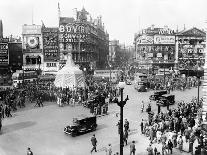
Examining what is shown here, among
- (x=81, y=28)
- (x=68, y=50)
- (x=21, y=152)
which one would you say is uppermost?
(x=81, y=28)

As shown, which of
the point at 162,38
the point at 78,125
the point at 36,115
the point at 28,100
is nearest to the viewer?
the point at 78,125

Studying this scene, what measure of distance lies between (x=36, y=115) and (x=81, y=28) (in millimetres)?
49702

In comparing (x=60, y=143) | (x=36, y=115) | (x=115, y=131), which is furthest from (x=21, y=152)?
(x=36, y=115)

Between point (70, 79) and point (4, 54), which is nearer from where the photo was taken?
point (70, 79)

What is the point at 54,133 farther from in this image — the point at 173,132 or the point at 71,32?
the point at 71,32

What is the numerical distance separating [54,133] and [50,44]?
181ft

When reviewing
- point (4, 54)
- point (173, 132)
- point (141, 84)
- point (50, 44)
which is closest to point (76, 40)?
point (50, 44)

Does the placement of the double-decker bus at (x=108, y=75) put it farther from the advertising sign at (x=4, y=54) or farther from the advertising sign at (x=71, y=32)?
the advertising sign at (x=4, y=54)

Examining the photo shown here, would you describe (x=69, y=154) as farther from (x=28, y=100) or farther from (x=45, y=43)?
(x=45, y=43)

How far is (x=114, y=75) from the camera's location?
66.4 metres

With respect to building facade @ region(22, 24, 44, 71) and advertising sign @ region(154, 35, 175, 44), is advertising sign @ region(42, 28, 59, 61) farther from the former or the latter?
advertising sign @ region(154, 35, 175, 44)

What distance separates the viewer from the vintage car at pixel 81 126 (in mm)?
26078

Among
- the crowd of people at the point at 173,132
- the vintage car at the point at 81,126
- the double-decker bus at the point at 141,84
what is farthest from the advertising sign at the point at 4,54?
the crowd of people at the point at 173,132

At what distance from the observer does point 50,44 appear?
7962 centimetres
